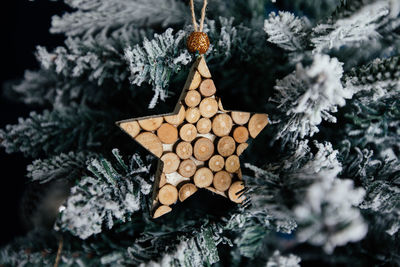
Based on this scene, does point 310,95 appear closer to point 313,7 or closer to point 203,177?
point 203,177

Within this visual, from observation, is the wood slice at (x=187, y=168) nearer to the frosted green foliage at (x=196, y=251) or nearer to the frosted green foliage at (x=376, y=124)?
the frosted green foliage at (x=196, y=251)

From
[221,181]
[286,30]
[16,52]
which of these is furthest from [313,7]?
[16,52]

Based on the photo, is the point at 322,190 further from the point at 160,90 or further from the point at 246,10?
the point at 246,10

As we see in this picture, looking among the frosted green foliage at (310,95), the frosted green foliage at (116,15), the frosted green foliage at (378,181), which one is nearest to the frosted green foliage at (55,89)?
the frosted green foliage at (116,15)

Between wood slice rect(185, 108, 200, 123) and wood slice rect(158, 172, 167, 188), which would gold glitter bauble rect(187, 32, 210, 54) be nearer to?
wood slice rect(185, 108, 200, 123)

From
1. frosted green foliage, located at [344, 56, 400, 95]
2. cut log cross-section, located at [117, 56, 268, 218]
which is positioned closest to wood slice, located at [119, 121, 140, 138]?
cut log cross-section, located at [117, 56, 268, 218]

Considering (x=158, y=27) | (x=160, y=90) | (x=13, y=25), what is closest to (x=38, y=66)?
(x=13, y=25)
